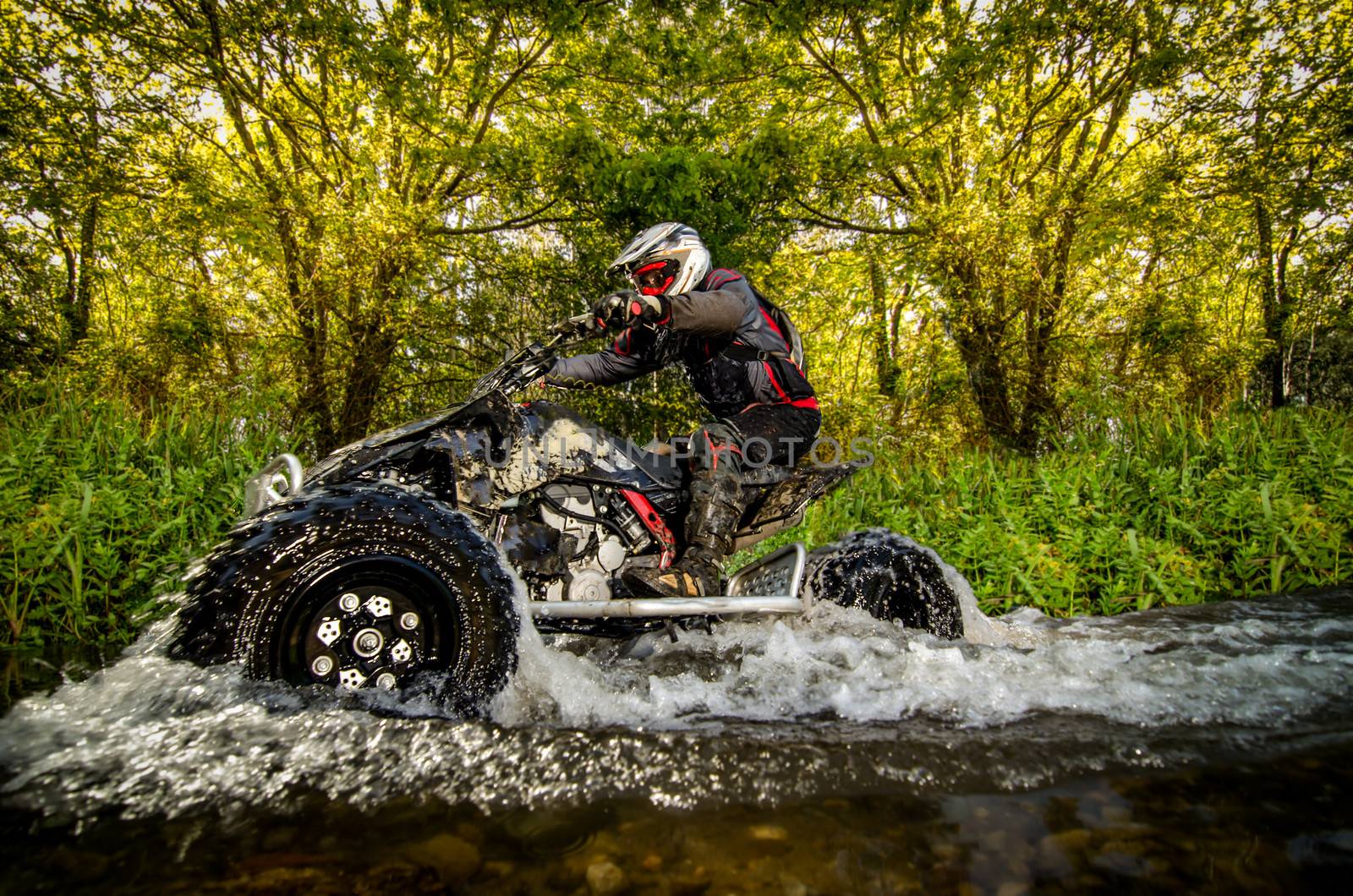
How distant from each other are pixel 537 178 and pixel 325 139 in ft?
8.99

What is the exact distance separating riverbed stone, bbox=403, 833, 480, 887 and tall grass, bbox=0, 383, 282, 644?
2.47 meters

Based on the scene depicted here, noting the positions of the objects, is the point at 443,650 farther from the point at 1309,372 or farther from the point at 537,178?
the point at 1309,372

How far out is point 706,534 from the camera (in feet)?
9.09

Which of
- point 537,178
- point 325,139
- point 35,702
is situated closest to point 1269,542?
point 35,702

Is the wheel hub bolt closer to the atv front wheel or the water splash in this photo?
the atv front wheel

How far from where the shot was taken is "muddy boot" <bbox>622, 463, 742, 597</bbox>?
8.42 feet

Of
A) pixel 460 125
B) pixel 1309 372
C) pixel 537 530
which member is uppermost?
pixel 460 125

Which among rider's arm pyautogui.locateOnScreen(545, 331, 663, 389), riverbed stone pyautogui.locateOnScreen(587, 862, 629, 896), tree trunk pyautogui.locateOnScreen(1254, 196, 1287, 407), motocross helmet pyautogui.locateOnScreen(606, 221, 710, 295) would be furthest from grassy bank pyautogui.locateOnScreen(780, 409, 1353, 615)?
tree trunk pyautogui.locateOnScreen(1254, 196, 1287, 407)

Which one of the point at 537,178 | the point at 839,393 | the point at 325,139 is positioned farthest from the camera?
the point at 839,393

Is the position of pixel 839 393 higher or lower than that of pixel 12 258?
lower

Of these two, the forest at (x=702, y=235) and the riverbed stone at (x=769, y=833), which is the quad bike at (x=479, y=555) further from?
the forest at (x=702, y=235)

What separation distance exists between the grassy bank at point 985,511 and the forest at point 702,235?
1.1 inches

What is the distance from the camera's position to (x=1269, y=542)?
14.0 ft

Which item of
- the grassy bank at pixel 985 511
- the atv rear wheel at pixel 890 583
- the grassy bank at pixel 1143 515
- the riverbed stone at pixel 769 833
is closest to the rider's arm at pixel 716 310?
the atv rear wheel at pixel 890 583
